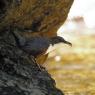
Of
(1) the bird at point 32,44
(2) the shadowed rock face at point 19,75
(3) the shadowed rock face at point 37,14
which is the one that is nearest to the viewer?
(2) the shadowed rock face at point 19,75

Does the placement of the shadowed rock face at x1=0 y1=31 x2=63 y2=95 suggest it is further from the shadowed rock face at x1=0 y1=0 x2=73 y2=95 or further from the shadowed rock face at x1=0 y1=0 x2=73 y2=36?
the shadowed rock face at x1=0 y1=0 x2=73 y2=36

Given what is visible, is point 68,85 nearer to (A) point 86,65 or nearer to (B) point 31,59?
(A) point 86,65

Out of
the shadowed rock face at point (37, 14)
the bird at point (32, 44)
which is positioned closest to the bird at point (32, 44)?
the bird at point (32, 44)

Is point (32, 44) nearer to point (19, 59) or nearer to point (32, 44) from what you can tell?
point (32, 44)

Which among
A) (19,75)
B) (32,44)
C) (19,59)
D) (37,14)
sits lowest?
(19,75)

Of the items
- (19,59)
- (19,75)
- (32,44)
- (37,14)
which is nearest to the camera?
(19,75)

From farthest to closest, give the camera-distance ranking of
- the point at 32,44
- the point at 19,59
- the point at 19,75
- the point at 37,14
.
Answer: the point at 37,14, the point at 32,44, the point at 19,59, the point at 19,75

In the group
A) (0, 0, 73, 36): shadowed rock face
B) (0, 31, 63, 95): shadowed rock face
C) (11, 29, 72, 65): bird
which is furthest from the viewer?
(11, 29, 72, 65): bird

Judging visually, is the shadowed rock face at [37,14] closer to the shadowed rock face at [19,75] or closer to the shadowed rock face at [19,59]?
the shadowed rock face at [19,59]

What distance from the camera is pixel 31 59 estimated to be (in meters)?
4.62

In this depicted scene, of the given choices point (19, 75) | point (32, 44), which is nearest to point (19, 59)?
point (19, 75)

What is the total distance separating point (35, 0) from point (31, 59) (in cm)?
75

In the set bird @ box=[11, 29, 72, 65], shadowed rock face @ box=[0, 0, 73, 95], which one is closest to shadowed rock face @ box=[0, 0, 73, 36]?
shadowed rock face @ box=[0, 0, 73, 95]

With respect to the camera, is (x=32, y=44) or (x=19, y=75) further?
(x=32, y=44)
